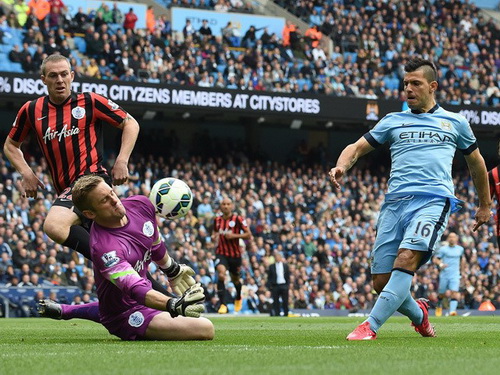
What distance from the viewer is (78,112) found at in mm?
9469

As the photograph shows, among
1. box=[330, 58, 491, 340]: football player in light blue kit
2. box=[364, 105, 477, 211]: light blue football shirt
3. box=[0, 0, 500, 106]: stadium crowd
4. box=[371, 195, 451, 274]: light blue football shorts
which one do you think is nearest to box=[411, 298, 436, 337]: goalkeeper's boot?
box=[330, 58, 491, 340]: football player in light blue kit

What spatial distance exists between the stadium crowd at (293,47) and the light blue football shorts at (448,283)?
1070 cm

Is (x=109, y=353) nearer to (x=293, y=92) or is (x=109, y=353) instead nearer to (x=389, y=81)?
(x=293, y=92)

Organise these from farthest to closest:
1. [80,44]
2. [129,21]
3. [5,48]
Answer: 1. [129,21]
2. [80,44]
3. [5,48]

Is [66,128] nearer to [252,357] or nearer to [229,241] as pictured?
[252,357]

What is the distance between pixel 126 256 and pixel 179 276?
44.8 inches

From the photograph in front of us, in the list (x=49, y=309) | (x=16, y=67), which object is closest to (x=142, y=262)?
(x=49, y=309)

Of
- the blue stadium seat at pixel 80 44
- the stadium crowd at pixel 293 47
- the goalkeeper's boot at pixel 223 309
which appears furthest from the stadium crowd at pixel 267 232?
the blue stadium seat at pixel 80 44

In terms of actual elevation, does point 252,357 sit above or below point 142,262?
below

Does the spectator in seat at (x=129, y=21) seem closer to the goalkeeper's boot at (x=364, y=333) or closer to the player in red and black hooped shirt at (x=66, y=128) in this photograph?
the player in red and black hooped shirt at (x=66, y=128)

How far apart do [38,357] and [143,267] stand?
1.62 meters

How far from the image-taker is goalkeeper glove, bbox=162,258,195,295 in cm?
838

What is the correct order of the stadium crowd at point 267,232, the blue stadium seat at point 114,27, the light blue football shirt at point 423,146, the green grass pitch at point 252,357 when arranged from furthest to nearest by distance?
1. the blue stadium seat at point 114,27
2. the stadium crowd at point 267,232
3. the light blue football shirt at point 423,146
4. the green grass pitch at point 252,357

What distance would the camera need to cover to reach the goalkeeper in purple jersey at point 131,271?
6.89 m
